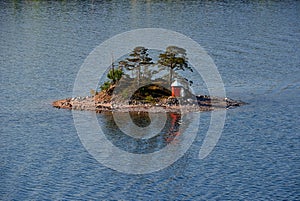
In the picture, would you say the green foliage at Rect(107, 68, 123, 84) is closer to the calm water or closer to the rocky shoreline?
the rocky shoreline

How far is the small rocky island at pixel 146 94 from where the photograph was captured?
82.7 m

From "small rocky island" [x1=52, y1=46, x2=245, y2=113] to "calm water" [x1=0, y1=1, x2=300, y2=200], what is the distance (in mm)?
2374

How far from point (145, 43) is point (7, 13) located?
144ft

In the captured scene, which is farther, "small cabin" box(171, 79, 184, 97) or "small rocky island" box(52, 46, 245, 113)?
"small cabin" box(171, 79, 184, 97)

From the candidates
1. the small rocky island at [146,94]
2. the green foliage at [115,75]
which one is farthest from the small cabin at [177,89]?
the green foliage at [115,75]

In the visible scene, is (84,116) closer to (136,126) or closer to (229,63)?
(136,126)

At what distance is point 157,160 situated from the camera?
68.4 metres

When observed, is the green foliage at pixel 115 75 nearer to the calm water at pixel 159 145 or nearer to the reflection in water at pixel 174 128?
the calm water at pixel 159 145

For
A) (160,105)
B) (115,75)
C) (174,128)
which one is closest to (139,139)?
(174,128)

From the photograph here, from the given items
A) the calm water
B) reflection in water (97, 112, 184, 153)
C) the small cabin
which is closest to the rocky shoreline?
the small cabin

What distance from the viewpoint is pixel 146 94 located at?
276ft

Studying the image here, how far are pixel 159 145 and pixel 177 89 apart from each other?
12539 millimetres

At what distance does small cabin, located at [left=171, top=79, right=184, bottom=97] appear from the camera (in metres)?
83.2

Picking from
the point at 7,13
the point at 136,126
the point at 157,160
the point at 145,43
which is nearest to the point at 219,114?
the point at 136,126
